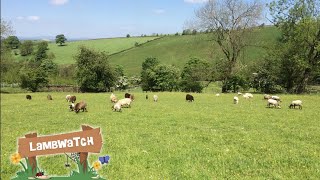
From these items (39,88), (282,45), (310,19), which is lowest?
(39,88)

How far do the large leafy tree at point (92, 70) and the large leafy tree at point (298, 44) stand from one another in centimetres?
3340

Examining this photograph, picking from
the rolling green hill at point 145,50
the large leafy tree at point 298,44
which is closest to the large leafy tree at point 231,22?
the large leafy tree at point 298,44

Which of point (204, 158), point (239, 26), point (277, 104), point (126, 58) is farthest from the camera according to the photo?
point (126, 58)

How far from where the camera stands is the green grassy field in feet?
40.6

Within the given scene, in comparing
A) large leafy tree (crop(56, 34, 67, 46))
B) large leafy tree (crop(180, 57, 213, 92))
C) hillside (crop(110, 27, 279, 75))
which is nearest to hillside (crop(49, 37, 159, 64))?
large leafy tree (crop(56, 34, 67, 46))

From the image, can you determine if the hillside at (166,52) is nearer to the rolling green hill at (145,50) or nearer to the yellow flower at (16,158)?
the rolling green hill at (145,50)

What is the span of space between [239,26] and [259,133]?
46.6 metres

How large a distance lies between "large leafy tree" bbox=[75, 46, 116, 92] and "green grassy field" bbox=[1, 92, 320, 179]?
41612 mm

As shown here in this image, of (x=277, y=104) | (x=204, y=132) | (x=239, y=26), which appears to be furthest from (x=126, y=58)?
(x=204, y=132)

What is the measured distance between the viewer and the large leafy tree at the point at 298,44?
53.5 metres

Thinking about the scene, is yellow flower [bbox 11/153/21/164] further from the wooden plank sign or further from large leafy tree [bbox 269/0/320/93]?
large leafy tree [bbox 269/0/320/93]

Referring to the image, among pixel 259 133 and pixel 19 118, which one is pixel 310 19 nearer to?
pixel 259 133

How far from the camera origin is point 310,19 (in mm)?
53406

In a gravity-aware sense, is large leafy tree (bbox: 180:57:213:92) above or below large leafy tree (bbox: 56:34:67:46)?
below
